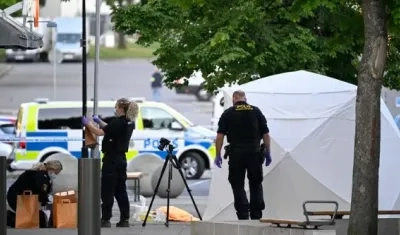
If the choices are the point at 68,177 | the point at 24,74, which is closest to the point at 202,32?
the point at 68,177

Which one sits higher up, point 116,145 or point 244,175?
point 116,145

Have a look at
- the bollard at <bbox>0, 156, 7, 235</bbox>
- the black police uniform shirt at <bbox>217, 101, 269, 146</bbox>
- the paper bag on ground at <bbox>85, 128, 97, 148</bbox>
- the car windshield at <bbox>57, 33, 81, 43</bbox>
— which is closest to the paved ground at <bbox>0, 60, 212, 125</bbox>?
the car windshield at <bbox>57, 33, 81, 43</bbox>

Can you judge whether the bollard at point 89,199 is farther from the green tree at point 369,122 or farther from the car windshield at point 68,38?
the car windshield at point 68,38

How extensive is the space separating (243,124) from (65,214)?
293 centimetres

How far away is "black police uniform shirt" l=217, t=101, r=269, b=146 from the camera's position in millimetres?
15008

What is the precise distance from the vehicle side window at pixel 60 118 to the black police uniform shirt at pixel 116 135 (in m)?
11.8

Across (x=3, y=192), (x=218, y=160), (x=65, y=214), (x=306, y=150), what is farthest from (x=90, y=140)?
(x=3, y=192)

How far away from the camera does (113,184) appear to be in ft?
51.1

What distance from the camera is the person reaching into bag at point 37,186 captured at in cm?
1596

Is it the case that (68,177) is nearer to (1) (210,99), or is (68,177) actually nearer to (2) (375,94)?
(2) (375,94)

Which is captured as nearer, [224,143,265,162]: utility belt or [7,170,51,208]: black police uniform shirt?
[224,143,265,162]: utility belt

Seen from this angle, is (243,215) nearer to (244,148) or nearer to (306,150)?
(244,148)

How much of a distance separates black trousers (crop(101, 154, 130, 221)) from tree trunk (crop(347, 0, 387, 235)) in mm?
4818

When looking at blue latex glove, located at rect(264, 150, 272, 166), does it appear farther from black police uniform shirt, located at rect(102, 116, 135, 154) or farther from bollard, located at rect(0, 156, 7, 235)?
bollard, located at rect(0, 156, 7, 235)
